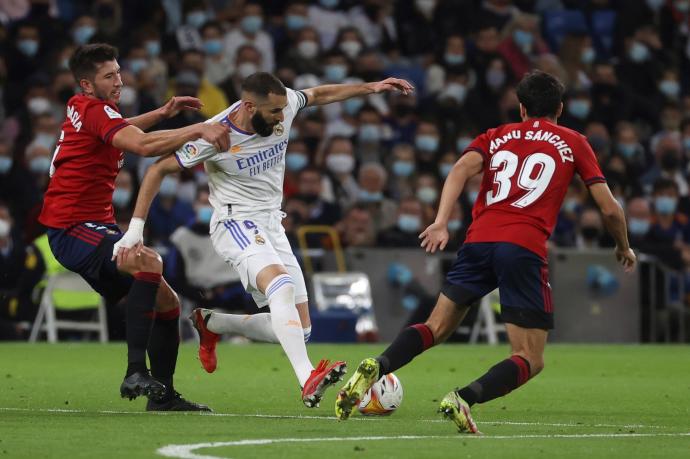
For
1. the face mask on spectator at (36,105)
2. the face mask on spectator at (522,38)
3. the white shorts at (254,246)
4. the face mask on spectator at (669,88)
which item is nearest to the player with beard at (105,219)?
the white shorts at (254,246)

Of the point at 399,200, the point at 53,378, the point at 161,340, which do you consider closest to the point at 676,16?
the point at 399,200

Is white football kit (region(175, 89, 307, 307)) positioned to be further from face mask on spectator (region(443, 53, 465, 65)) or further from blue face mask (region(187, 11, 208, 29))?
face mask on spectator (region(443, 53, 465, 65))

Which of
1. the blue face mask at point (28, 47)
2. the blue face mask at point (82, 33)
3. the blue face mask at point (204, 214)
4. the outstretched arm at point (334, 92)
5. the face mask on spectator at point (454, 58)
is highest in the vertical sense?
the blue face mask at point (82, 33)

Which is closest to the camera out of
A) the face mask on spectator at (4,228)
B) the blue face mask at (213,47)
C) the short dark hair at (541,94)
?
the short dark hair at (541,94)

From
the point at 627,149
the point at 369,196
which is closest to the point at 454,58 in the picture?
the point at 627,149

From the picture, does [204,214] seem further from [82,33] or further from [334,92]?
[334,92]

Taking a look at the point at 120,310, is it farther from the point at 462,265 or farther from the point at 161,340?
the point at 462,265

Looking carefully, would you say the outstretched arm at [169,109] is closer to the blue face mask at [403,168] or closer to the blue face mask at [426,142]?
the blue face mask at [403,168]

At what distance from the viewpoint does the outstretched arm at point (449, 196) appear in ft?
26.9

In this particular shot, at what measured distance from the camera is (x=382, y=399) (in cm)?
927

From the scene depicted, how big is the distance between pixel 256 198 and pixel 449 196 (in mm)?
1907

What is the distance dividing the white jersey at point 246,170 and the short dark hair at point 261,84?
30 centimetres

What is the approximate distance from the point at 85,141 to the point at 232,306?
8.34 metres

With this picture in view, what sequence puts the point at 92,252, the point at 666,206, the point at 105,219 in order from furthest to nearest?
1. the point at 666,206
2. the point at 105,219
3. the point at 92,252
